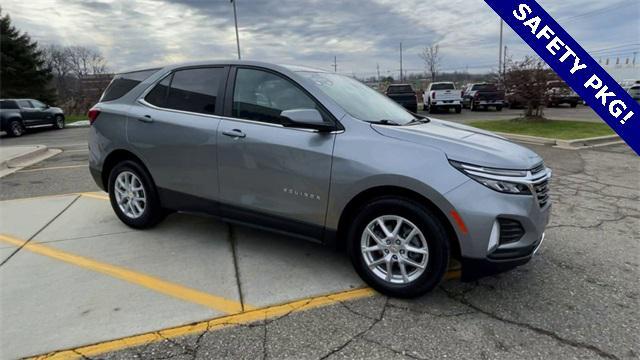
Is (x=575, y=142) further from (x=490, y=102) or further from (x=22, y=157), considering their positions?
(x=490, y=102)

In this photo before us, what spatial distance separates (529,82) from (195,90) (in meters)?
13.9

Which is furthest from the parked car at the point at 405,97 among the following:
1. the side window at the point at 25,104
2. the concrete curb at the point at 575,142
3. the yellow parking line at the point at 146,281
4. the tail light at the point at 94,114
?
the yellow parking line at the point at 146,281

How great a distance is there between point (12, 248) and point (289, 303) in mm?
3165

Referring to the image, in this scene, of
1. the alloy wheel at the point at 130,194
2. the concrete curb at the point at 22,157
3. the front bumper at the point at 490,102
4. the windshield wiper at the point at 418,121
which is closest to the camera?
the windshield wiper at the point at 418,121

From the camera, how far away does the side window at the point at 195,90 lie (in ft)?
13.3

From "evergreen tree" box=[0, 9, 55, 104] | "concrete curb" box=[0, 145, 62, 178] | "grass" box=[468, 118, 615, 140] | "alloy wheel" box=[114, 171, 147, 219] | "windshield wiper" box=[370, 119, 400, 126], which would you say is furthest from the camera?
"evergreen tree" box=[0, 9, 55, 104]

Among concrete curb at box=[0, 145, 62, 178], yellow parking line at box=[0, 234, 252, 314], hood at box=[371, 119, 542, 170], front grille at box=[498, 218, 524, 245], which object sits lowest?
yellow parking line at box=[0, 234, 252, 314]

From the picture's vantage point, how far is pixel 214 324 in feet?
9.62

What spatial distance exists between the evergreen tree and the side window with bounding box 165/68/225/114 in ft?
119

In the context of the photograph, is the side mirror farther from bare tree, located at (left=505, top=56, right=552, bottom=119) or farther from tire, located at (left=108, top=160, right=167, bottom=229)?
bare tree, located at (left=505, top=56, right=552, bottom=119)

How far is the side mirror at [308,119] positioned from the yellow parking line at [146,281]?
4.70 ft

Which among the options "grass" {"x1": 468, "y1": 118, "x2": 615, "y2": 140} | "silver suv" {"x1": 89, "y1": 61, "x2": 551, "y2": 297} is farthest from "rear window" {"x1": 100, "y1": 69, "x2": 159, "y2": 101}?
"grass" {"x1": 468, "y1": 118, "x2": 615, "y2": 140}

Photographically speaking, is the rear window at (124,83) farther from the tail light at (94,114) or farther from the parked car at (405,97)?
the parked car at (405,97)

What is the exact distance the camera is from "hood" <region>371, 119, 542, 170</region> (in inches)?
117
